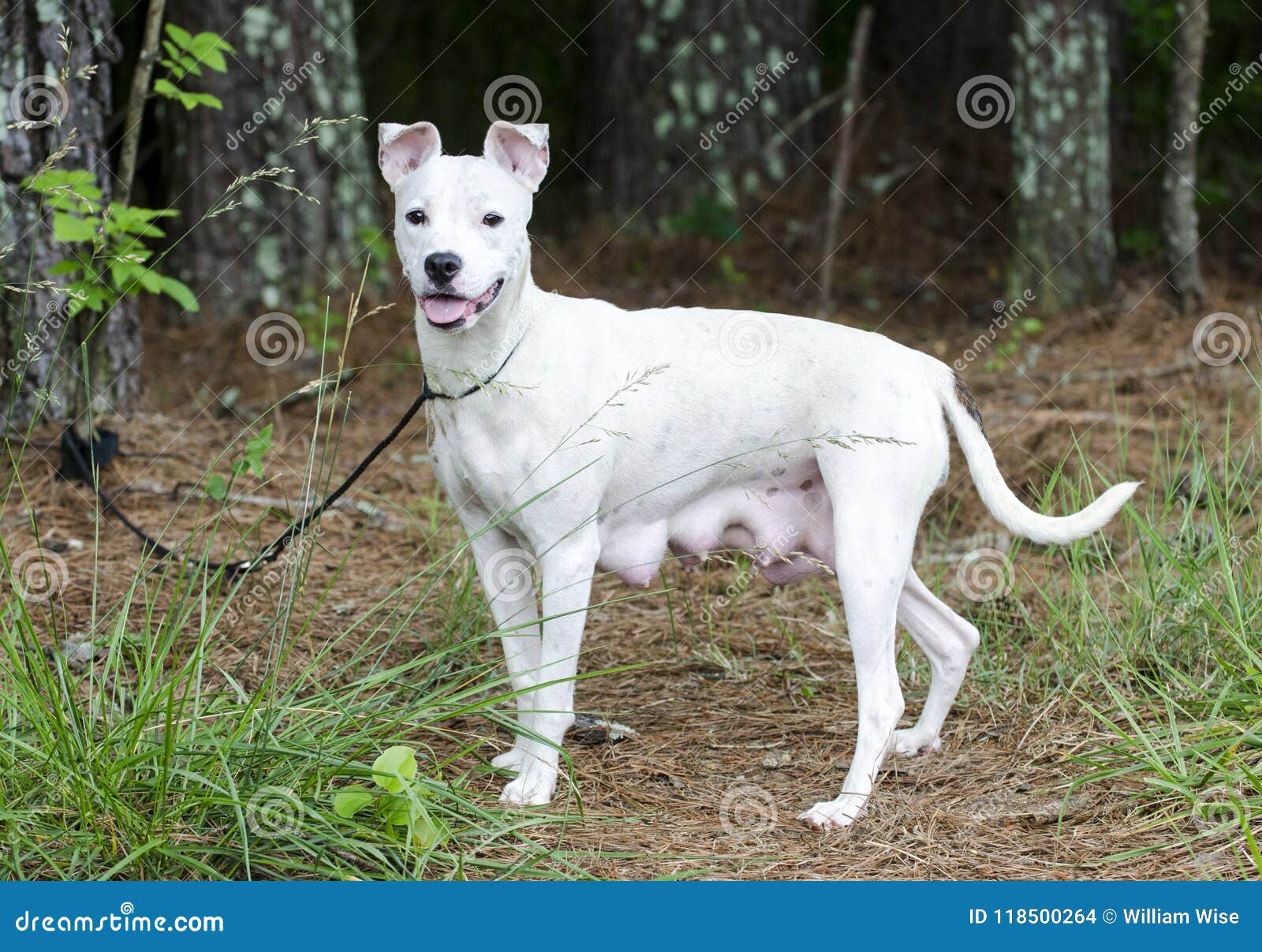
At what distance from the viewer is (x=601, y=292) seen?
7.52 metres

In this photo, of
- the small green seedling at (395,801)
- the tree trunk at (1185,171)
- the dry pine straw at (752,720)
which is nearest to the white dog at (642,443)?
the dry pine straw at (752,720)

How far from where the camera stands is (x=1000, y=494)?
11.0 ft

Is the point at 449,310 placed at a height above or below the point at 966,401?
above

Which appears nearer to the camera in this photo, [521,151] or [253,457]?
[253,457]

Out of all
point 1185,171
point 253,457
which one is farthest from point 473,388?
point 1185,171

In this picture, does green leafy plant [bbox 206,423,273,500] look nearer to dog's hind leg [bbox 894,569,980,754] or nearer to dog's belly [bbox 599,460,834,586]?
dog's belly [bbox 599,460,834,586]

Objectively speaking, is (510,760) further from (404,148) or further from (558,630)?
(404,148)

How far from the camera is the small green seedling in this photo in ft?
8.36

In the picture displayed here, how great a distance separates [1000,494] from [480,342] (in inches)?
55.5

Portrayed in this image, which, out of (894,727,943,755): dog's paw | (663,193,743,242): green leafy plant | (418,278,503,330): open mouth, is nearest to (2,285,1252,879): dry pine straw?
(894,727,943,755): dog's paw

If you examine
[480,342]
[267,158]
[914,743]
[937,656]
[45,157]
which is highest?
[267,158]

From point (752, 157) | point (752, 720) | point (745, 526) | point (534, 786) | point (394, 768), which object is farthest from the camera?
point (752, 157)

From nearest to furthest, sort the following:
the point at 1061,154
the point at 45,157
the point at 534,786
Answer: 1. the point at 534,786
2. the point at 45,157
3. the point at 1061,154

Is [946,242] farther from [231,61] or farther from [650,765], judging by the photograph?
[650,765]
